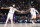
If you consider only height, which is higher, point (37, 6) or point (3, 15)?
point (37, 6)

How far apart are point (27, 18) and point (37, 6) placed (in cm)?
137

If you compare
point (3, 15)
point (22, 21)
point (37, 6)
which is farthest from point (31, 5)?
point (3, 15)

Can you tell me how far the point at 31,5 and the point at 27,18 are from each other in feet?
3.83

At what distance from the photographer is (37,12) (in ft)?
24.6

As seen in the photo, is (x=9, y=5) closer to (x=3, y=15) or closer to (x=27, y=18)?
(x=3, y=15)

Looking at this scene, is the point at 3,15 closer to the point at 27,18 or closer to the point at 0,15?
the point at 0,15

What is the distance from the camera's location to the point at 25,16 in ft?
26.2

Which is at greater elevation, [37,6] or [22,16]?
[37,6]

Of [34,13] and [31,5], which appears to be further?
[31,5]

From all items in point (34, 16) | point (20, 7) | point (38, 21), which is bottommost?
point (38, 21)

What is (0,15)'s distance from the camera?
25.7 feet

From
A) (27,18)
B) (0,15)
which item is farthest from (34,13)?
(0,15)

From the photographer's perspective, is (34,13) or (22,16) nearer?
(34,13)

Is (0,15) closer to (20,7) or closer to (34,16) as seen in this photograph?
(20,7)
